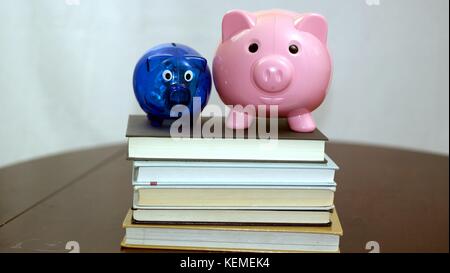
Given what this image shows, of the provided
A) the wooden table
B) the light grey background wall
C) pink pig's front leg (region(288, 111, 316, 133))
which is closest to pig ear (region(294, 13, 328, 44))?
pink pig's front leg (region(288, 111, 316, 133))

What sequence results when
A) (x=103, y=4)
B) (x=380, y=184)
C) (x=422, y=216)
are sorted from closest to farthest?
(x=422, y=216), (x=380, y=184), (x=103, y=4)

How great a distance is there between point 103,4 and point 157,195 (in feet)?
2.99

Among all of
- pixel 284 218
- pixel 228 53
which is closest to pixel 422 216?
pixel 284 218

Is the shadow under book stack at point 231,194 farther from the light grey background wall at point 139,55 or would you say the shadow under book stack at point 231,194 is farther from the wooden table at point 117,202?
the light grey background wall at point 139,55

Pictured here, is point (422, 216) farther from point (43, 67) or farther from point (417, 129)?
point (43, 67)

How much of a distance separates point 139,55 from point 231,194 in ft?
2.92

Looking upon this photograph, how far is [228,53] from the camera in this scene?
2.44 ft

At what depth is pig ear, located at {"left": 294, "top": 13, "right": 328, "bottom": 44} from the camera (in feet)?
2.40

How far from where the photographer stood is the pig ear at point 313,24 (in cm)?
73

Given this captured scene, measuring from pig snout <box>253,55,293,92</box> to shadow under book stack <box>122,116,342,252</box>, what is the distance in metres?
0.08

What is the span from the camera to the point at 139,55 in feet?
4.87

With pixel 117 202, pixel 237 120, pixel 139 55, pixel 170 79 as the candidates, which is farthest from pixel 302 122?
pixel 139 55

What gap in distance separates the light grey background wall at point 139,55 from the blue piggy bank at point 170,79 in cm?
74

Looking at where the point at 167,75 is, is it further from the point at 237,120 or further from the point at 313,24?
the point at 313,24
